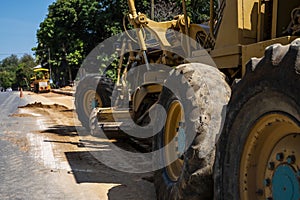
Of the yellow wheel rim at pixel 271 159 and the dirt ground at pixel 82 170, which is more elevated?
the yellow wheel rim at pixel 271 159

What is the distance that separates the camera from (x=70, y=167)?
723 cm

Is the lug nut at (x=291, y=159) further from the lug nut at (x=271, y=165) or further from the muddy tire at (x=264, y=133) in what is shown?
the lug nut at (x=271, y=165)

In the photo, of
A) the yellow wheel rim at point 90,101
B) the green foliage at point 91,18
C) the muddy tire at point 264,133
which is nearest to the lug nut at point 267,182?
the muddy tire at point 264,133

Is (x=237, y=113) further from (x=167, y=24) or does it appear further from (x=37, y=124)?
(x=37, y=124)

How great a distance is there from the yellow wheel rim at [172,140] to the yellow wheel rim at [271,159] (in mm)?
1514

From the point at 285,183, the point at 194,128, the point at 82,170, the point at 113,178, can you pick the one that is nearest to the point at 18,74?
the point at 82,170

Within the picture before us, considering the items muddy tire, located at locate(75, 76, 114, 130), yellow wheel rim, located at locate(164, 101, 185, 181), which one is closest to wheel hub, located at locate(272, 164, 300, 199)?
yellow wheel rim, located at locate(164, 101, 185, 181)

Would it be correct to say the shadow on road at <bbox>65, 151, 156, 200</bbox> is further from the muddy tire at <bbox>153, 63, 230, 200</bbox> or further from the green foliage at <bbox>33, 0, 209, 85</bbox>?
the green foliage at <bbox>33, 0, 209, 85</bbox>

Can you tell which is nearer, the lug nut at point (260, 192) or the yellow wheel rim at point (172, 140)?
the lug nut at point (260, 192)

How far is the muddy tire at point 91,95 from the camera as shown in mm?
11633

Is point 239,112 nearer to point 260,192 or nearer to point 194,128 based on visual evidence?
point 260,192

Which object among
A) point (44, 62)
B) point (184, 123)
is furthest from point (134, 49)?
point (44, 62)

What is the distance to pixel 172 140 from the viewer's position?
4879 mm

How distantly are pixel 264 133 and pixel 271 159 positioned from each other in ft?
0.61
